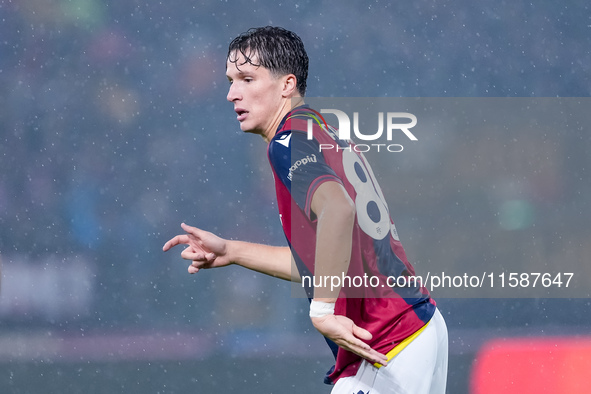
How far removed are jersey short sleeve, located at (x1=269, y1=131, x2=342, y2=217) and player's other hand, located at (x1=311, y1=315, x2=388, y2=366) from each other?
327mm

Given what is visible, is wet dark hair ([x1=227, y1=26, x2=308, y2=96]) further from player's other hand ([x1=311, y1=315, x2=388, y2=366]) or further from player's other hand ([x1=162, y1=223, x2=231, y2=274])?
player's other hand ([x1=311, y1=315, x2=388, y2=366])

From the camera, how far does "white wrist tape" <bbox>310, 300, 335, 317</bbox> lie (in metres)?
2.24

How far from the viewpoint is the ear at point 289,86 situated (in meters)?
2.64

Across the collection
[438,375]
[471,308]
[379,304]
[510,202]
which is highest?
[510,202]

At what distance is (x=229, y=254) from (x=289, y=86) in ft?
2.10

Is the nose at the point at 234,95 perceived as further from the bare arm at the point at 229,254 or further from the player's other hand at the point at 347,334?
the player's other hand at the point at 347,334

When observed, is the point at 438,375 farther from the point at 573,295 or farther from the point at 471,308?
the point at 573,295

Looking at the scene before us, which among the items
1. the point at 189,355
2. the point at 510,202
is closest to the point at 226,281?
the point at 189,355

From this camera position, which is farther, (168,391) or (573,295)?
(573,295)

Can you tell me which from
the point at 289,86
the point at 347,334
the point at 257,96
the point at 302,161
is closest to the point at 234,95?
the point at 257,96

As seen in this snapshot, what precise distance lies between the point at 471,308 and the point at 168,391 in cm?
273

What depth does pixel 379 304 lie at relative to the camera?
2465mm

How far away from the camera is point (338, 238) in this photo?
221 cm

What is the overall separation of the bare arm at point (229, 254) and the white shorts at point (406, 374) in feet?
1.55
